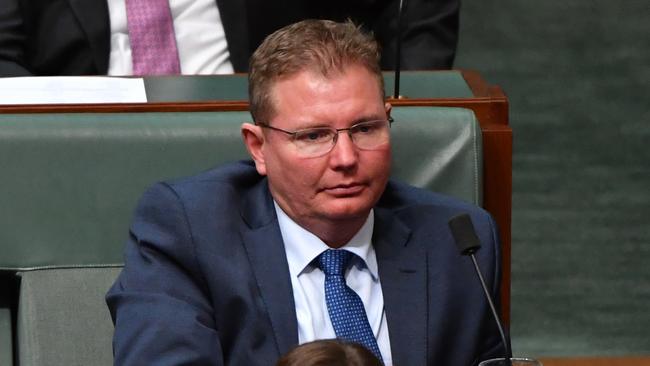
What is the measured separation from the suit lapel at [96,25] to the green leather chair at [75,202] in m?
0.78

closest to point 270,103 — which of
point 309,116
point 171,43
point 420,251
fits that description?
point 309,116

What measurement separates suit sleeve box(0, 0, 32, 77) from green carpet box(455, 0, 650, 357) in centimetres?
164

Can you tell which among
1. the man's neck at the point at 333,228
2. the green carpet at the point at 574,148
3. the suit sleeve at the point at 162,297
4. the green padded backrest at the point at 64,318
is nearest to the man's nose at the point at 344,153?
the man's neck at the point at 333,228

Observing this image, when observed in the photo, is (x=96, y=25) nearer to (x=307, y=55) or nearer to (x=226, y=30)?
(x=226, y=30)

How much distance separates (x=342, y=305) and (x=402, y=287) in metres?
0.11

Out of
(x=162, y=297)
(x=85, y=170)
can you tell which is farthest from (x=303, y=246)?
(x=85, y=170)

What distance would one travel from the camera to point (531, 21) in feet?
16.4

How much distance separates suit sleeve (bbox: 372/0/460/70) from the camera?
134 inches

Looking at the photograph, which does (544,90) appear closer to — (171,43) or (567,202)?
(567,202)

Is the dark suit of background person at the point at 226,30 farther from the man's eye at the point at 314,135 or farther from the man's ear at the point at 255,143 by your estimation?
the man's eye at the point at 314,135

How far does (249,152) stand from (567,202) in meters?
2.46

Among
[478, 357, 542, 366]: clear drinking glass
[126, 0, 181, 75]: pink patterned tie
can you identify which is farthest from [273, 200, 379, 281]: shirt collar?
[126, 0, 181, 75]: pink patterned tie

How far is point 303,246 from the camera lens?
235 centimetres

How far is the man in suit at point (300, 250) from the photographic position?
2.25m
